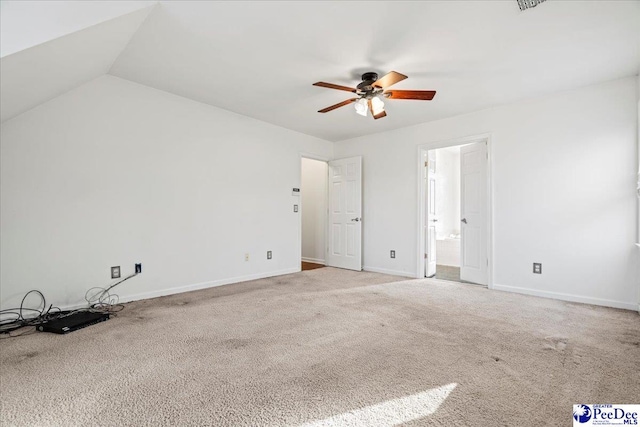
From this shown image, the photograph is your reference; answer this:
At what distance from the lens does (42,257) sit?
2799mm

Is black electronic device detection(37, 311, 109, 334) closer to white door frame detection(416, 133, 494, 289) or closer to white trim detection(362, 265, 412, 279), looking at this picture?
white trim detection(362, 265, 412, 279)

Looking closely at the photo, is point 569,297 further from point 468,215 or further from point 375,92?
point 375,92

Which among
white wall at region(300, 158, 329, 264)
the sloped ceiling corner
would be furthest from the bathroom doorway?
the sloped ceiling corner

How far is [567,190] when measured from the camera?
11.4ft

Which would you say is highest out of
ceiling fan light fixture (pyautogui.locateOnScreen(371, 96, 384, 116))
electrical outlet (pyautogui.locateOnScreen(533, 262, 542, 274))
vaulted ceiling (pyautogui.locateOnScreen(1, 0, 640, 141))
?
vaulted ceiling (pyautogui.locateOnScreen(1, 0, 640, 141))

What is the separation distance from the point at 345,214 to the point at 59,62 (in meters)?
4.31

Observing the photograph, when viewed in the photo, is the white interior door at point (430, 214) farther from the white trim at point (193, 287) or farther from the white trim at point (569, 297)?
the white trim at point (193, 287)

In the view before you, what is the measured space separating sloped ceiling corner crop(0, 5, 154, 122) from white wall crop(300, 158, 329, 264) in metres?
3.90

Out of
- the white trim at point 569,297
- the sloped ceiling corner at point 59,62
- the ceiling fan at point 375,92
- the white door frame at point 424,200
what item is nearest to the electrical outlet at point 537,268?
the white trim at point 569,297

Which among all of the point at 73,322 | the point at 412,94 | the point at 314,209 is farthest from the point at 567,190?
the point at 73,322

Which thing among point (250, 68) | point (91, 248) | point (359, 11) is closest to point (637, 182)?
point (359, 11)

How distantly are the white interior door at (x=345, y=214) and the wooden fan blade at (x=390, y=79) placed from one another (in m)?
2.57

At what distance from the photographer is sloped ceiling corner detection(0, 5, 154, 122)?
1.93 metres

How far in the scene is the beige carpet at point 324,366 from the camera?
1.45 meters
